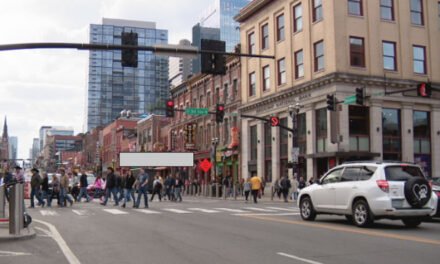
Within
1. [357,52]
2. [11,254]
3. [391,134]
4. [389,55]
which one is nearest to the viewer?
[11,254]

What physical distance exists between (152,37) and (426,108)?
116 ft

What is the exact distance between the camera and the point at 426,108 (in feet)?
124

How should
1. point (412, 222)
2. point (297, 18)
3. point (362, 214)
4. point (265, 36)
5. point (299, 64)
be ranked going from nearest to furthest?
point (362, 214) < point (412, 222) < point (299, 64) < point (297, 18) < point (265, 36)

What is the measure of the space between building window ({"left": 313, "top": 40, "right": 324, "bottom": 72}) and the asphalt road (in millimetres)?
21177

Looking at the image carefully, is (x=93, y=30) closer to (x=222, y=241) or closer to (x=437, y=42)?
(x=437, y=42)

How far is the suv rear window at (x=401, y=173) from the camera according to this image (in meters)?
14.1

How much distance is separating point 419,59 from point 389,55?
2737 mm

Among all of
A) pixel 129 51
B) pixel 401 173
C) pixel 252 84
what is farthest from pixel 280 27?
pixel 401 173

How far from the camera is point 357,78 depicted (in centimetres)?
3466

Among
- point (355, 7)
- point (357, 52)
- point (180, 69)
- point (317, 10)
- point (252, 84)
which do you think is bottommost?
point (252, 84)

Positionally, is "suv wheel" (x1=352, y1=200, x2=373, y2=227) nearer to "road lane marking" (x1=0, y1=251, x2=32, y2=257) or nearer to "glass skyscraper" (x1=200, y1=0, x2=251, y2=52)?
"road lane marking" (x1=0, y1=251, x2=32, y2=257)

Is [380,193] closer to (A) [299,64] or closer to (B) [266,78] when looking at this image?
(A) [299,64]

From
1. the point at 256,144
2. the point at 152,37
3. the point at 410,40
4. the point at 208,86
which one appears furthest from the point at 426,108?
the point at 152,37

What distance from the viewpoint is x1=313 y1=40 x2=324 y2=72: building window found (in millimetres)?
36125
